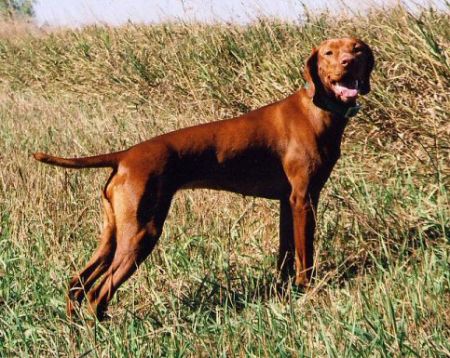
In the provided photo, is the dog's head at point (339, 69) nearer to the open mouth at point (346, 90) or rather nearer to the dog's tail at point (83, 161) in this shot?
the open mouth at point (346, 90)

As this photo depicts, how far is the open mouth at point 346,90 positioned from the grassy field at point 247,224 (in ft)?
1.77

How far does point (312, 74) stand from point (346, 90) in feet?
0.69

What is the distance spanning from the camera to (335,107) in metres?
3.37

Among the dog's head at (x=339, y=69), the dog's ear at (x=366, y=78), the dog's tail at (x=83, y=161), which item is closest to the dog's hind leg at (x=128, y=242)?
the dog's tail at (x=83, y=161)

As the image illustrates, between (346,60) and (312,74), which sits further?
(312,74)

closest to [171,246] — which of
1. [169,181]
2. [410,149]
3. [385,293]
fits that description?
[169,181]

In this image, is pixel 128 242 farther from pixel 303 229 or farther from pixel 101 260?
pixel 303 229

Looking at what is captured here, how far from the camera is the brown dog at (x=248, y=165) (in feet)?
9.83

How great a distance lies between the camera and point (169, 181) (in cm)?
308

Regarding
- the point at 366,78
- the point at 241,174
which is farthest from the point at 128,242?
the point at 366,78

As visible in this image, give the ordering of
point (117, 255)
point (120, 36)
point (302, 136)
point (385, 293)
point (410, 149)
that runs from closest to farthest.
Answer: point (385, 293), point (117, 255), point (302, 136), point (410, 149), point (120, 36)

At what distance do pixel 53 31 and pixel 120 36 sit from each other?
278 centimetres

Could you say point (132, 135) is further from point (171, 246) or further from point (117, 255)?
point (117, 255)

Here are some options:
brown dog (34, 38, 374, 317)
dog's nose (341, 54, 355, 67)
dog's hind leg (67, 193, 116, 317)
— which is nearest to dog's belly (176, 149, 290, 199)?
brown dog (34, 38, 374, 317)
